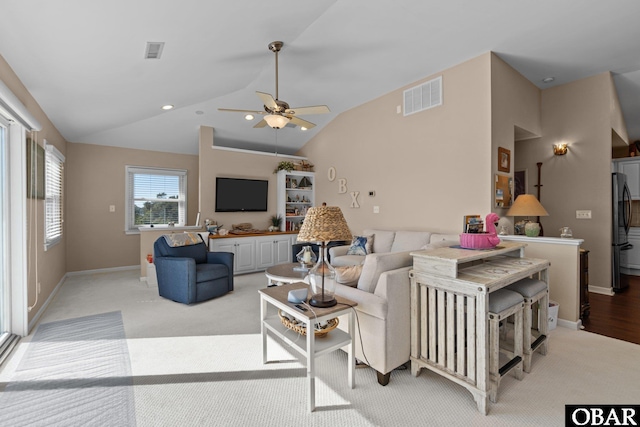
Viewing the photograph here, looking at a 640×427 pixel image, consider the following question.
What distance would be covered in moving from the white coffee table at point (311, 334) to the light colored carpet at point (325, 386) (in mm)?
175

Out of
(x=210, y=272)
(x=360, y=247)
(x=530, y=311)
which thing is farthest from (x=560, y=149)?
(x=210, y=272)

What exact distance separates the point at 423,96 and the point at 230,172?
3708mm

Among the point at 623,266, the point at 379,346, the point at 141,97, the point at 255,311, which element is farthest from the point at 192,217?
the point at 623,266

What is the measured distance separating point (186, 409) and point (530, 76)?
5462 millimetres

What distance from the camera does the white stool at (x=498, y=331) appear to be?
1.91 metres

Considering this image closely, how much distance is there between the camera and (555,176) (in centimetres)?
467

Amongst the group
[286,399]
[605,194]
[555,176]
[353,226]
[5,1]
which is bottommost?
[286,399]

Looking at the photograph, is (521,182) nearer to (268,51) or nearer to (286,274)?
(286,274)

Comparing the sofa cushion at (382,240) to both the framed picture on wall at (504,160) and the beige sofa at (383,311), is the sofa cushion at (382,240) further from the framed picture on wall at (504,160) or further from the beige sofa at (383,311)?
the beige sofa at (383,311)

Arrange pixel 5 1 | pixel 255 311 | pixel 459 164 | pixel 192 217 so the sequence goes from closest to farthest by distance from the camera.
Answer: pixel 5 1 < pixel 255 311 < pixel 459 164 < pixel 192 217

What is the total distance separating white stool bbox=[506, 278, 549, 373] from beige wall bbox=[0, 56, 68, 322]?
14.4 feet

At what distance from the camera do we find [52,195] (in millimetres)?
Answer: 4273

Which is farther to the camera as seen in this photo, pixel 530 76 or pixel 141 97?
pixel 530 76

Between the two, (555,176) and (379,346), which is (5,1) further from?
(555,176)
